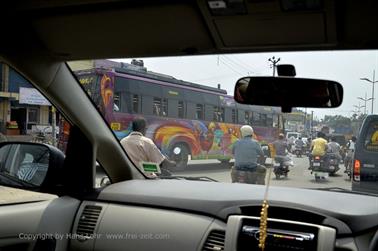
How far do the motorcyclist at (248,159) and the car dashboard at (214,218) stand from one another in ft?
1.98

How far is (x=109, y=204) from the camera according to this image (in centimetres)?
347

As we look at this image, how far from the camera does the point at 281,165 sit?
165 inches

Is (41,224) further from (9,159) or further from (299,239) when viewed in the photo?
(299,239)

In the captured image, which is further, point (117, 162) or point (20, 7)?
point (117, 162)

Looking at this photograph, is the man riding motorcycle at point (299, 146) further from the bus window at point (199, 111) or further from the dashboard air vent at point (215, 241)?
the bus window at point (199, 111)

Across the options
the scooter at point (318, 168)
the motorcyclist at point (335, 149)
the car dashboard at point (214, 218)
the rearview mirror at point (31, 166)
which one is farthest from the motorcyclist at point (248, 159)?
the rearview mirror at point (31, 166)

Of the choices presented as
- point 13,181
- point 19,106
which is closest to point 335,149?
point 13,181

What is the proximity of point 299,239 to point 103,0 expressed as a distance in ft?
5.60

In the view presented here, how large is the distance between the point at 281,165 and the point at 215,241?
57.2 inches

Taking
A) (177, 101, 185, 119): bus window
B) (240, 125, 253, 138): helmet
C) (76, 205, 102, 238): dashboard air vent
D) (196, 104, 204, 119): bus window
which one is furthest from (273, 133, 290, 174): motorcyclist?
(177, 101, 185, 119): bus window

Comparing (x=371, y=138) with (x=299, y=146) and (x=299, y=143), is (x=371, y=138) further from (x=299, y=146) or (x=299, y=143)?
(x=299, y=143)

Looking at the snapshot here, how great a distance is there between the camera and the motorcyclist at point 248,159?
4.12 m

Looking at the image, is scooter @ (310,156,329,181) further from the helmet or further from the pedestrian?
the pedestrian

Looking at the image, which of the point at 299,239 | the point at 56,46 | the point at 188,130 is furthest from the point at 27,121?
the point at 299,239
